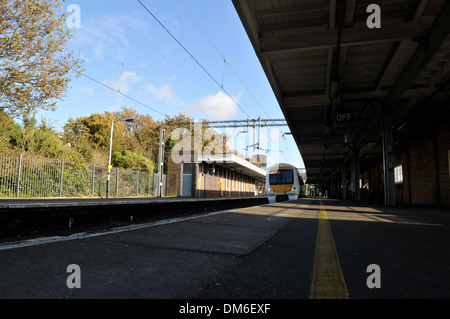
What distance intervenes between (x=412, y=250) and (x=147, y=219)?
4910mm

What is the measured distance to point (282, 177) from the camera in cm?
2350

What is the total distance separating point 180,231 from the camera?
4383mm

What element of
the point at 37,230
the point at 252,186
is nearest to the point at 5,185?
the point at 37,230

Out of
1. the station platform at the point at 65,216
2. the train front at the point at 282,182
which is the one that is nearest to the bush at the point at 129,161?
the train front at the point at 282,182

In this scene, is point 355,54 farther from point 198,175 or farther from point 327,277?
point 198,175

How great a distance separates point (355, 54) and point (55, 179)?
61.1ft

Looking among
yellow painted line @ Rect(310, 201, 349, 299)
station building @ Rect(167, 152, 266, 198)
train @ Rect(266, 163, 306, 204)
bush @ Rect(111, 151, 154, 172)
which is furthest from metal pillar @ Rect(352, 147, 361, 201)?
yellow painted line @ Rect(310, 201, 349, 299)

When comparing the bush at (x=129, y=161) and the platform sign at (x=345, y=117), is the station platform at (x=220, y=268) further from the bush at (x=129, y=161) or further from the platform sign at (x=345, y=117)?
the bush at (x=129, y=161)

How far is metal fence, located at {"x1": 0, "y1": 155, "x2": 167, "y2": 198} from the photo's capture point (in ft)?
52.2

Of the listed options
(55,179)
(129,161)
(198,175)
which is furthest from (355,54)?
→ (129,161)

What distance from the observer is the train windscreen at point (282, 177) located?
922 inches

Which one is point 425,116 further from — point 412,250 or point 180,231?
point 180,231

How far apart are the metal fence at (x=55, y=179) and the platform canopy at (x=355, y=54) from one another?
14.8m
